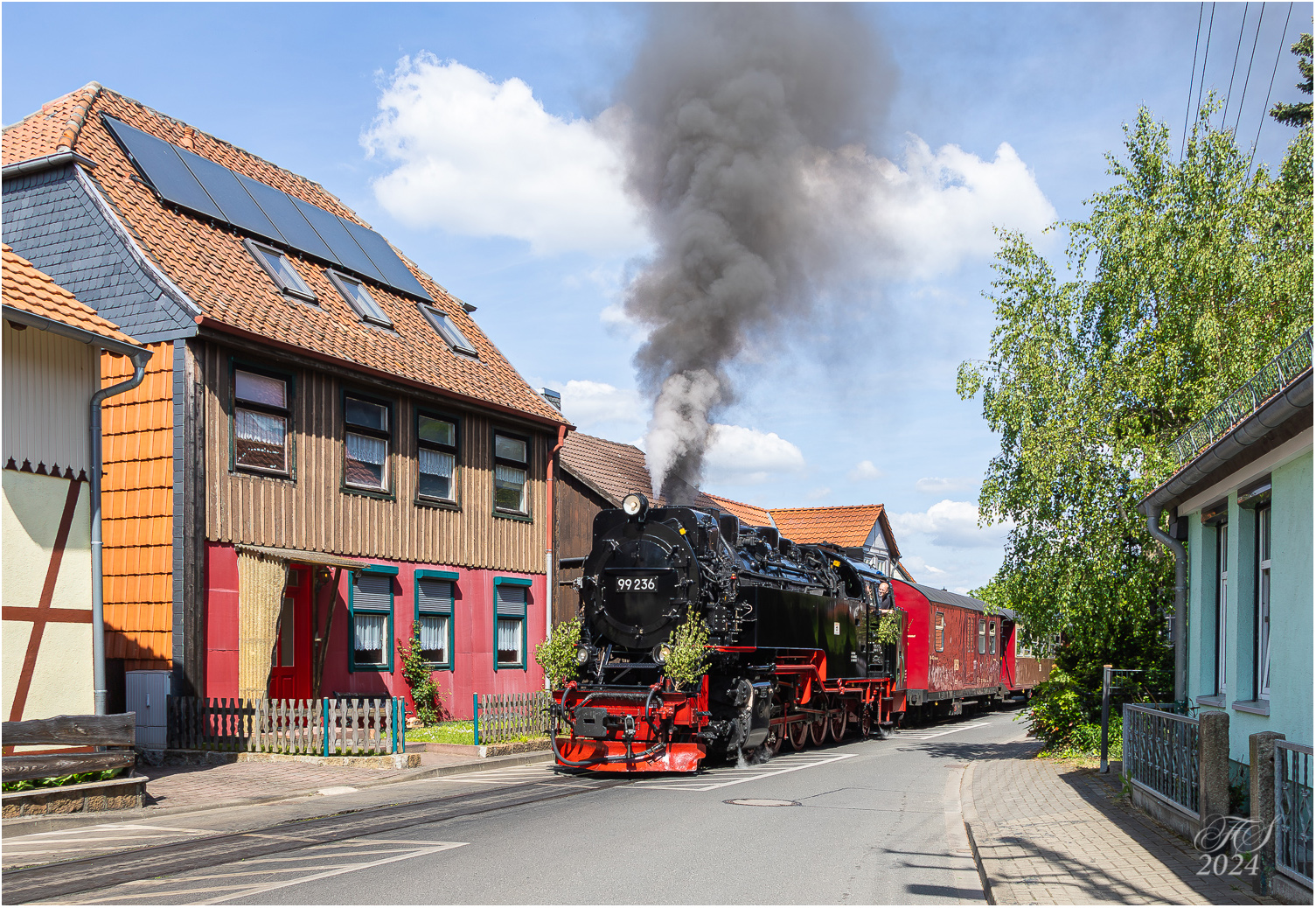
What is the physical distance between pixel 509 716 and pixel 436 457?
487cm

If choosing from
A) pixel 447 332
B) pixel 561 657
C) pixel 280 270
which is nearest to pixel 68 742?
pixel 561 657

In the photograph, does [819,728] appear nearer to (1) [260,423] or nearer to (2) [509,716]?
(2) [509,716]

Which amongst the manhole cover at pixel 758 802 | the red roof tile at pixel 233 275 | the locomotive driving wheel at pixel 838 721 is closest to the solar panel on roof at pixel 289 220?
the red roof tile at pixel 233 275

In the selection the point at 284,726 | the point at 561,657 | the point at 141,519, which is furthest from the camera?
the point at 141,519

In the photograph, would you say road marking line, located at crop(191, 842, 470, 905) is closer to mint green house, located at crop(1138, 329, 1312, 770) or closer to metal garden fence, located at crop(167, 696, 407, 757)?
metal garden fence, located at crop(167, 696, 407, 757)

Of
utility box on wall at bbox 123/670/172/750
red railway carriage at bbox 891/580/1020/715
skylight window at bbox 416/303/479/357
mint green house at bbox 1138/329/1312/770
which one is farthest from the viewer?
red railway carriage at bbox 891/580/1020/715

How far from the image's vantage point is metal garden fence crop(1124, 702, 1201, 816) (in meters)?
8.90

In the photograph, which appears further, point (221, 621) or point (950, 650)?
point (950, 650)

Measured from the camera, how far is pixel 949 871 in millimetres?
8023

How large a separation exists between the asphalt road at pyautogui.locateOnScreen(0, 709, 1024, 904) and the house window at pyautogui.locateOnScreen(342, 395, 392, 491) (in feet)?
19.8

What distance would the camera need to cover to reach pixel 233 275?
16.5 m

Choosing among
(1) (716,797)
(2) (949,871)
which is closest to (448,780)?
(1) (716,797)

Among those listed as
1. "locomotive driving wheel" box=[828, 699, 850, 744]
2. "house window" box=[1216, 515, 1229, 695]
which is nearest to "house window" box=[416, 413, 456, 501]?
"locomotive driving wheel" box=[828, 699, 850, 744]

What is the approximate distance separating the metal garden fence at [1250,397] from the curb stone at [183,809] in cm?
907
